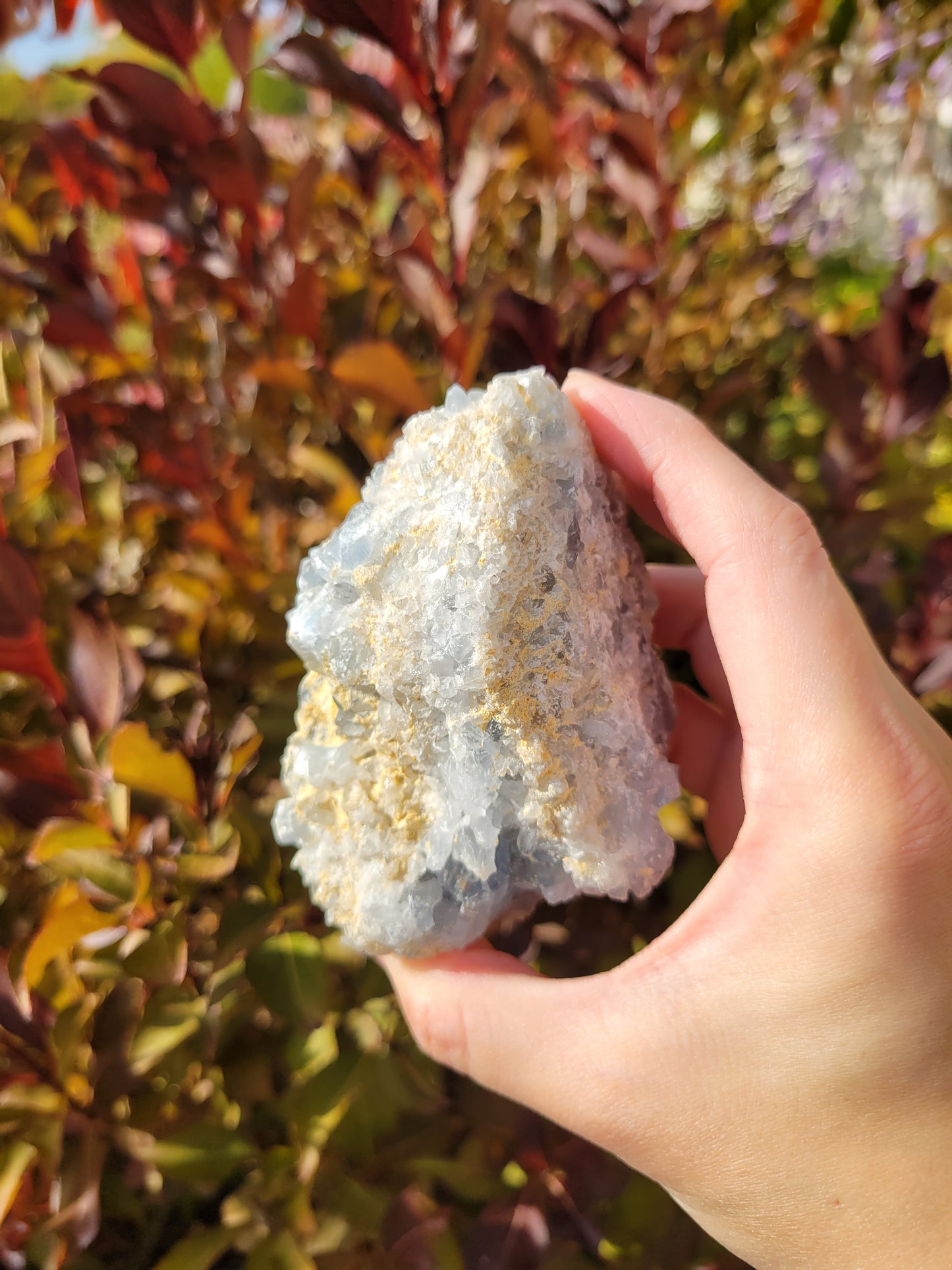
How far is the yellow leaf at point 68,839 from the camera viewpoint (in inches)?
33.1

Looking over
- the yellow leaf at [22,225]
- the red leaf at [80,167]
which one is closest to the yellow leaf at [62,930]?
the red leaf at [80,167]

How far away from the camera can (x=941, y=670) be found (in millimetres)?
985

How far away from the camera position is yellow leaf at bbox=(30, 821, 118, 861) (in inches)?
33.1

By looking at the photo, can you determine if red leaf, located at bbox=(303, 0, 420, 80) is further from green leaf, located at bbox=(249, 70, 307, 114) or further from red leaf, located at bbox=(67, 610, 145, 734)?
green leaf, located at bbox=(249, 70, 307, 114)

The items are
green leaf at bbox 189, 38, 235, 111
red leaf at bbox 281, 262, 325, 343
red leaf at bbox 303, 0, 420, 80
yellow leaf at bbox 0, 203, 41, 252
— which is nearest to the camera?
red leaf at bbox 303, 0, 420, 80

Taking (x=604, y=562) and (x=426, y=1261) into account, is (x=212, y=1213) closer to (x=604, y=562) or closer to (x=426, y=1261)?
(x=426, y=1261)

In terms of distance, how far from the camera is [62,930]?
81 centimetres

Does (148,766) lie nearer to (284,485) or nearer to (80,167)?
(284,485)

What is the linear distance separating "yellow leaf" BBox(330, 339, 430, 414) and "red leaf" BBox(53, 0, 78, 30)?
0.60m

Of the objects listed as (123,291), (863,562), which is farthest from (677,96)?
(123,291)

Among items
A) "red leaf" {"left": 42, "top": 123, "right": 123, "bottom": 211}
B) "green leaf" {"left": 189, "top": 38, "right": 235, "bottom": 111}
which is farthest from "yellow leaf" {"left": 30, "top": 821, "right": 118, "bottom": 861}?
"green leaf" {"left": 189, "top": 38, "right": 235, "bottom": 111}

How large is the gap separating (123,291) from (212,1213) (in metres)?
1.56

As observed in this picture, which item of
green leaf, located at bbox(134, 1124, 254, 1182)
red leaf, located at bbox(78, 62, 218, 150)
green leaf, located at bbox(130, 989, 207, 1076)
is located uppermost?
red leaf, located at bbox(78, 62, 218, 150)

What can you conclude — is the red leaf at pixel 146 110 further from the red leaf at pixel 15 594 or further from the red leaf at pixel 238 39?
the red leaf at pixel 15 594
